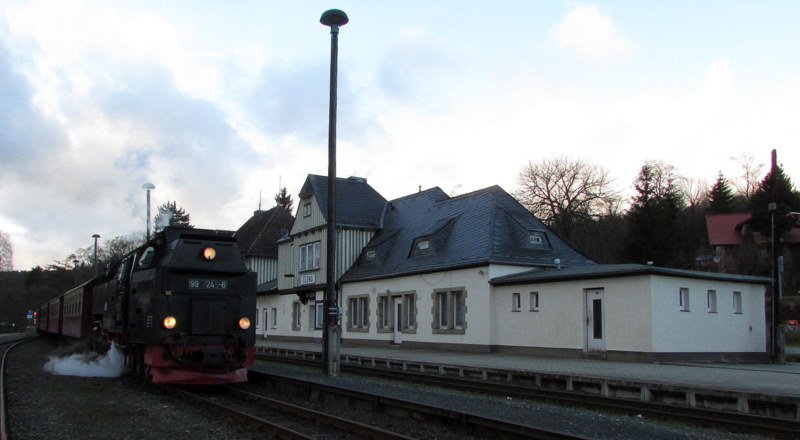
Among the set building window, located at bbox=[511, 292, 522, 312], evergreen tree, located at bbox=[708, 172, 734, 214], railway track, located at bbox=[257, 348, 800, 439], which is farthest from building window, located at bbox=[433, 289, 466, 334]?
evergreen tree, located at bbox=[708, 172, 734, 214]

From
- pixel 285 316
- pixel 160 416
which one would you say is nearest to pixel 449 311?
pixel 160 416

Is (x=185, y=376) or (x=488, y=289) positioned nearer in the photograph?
(x=185, y=376)

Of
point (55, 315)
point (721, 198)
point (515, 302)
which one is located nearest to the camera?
point (515, 302)

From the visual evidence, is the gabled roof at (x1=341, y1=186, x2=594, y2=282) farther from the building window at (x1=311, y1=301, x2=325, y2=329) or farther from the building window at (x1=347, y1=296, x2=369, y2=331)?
the building window at (x1=311, y1=301, x2=325, y2=329)

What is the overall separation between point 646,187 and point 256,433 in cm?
4552

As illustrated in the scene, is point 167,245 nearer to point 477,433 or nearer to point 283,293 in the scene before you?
point 477,433

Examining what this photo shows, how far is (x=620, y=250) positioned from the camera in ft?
155

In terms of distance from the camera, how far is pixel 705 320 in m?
19.8

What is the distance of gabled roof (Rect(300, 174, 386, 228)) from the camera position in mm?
32750

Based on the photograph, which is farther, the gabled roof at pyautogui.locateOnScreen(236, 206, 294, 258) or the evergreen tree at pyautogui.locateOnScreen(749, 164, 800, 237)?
the evergreen tree at pyautogui.locateOnScreen(749, 164, 800, 237)

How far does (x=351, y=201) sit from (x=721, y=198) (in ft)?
164

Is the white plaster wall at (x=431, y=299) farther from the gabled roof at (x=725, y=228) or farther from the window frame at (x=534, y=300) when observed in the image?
the gabled roof at (x=725, y=228)

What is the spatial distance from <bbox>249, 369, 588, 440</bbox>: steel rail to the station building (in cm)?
1037

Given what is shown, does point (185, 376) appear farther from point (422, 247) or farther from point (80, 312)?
point (422, 247)
